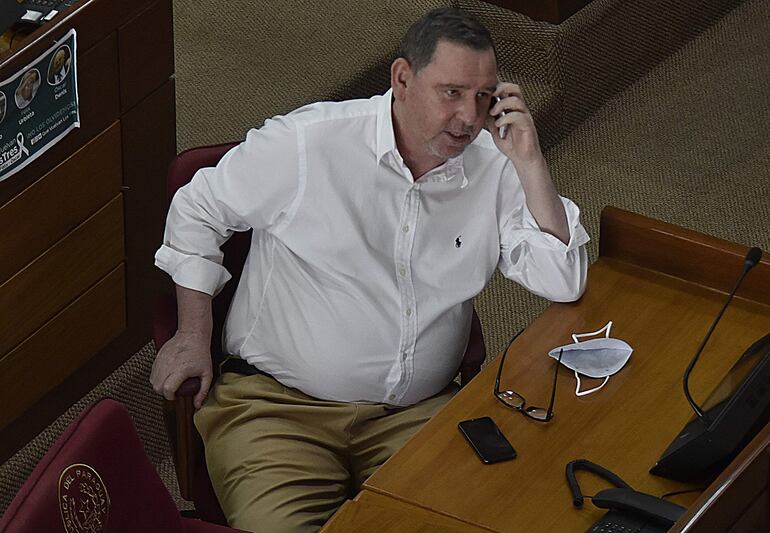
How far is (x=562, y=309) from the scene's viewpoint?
276 centimetres

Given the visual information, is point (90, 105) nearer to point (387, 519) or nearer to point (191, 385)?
point (191, 385)

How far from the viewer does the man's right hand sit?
8.74 ft

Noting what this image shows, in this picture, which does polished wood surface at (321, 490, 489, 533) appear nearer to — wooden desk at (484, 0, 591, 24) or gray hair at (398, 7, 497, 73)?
gray hair at (398, 7, 497, 73)

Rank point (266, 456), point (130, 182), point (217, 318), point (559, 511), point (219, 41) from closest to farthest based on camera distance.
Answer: point (559, 511) < point (266, 456) < point (217, 318) < point (130, 182) < point (219, 41)

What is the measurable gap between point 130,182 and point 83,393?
54cm

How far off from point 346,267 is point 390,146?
0.25 meters

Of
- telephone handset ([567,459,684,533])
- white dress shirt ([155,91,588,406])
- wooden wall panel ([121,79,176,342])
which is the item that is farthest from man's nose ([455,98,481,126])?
wooden wall panel ([121,79,176,342])

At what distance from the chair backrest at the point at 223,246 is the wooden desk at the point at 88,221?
329mm

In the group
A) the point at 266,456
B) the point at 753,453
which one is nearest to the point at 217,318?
the point at 266,456

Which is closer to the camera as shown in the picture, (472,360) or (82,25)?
(472,360)

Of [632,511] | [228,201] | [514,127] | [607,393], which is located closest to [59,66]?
[228,201]

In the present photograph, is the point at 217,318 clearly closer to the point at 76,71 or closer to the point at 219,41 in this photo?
the point at 76,71

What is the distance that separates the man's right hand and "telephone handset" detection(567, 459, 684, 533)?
782mm

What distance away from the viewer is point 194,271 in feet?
8.94
